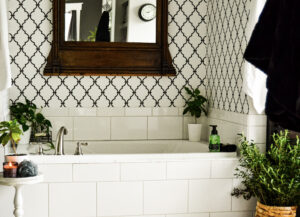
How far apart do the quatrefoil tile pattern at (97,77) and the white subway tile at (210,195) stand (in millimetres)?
1155

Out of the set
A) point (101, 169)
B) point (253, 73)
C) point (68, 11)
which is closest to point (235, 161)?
point (253, 73)

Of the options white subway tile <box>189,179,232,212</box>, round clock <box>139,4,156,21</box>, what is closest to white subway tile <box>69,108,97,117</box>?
round clock <box>139,4,156,21</box>

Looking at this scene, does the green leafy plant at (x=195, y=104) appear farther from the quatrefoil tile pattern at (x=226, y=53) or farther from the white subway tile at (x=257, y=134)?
the white subway tile at (x=257, y=134)

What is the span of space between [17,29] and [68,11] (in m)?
0.48

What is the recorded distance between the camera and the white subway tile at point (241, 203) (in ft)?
11.1

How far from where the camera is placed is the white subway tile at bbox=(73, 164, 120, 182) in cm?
314

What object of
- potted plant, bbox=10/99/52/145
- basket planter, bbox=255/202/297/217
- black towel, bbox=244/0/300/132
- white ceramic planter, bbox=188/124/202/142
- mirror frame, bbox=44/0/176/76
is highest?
mirror frame, bbox=44/0/176/76

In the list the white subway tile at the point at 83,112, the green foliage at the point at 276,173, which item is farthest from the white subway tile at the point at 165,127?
the green foliage at the point at 276,173

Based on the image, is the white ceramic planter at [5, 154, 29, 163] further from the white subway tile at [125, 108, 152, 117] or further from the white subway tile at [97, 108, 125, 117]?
the white subway tile at [125, 108, 152, 117]

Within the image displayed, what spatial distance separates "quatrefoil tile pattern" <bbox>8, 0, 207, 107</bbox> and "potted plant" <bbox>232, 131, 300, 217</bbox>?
1301 millimetres

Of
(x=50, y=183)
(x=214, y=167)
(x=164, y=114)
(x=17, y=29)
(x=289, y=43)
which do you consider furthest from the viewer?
(x=164, y=114)

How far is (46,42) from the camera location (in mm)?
4066

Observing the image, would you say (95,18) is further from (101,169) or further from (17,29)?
(101,169)

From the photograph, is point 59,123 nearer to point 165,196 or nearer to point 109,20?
point 109,20
